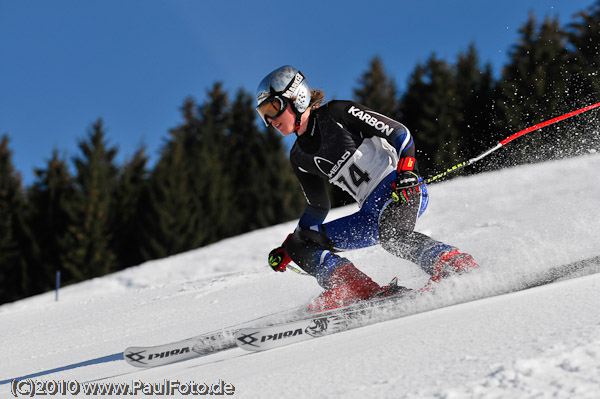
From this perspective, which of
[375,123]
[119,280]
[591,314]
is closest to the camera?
[591,314]

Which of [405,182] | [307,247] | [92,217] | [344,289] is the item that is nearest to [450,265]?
[405,182]

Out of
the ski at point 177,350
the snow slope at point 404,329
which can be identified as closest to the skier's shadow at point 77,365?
the snow slope at point 404,329

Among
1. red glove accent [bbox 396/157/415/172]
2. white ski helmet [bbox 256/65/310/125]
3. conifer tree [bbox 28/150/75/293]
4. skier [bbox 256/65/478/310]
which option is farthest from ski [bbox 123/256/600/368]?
conifer tree [bbox 28/150/75/293]

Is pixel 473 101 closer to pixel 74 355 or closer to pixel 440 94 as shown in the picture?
pixel 440 94

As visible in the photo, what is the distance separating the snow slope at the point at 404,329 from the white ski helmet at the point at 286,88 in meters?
1.59

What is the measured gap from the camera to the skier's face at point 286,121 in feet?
12.4

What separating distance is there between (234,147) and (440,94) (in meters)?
12.8

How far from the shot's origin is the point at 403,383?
1.69 meters

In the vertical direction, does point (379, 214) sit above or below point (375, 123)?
below

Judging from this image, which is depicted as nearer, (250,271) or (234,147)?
(250,271)

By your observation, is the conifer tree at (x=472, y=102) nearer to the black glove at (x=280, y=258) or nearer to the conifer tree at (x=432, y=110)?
the conifer tree at (x=432, y=110)

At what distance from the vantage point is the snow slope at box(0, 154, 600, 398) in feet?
5.46

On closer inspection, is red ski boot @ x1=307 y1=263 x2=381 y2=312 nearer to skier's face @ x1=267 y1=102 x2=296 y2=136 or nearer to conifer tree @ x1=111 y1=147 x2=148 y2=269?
skier's face @ x1=267 y1=102 x2=296 y2=136

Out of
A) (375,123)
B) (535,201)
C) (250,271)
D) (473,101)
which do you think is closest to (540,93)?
(473,101)
